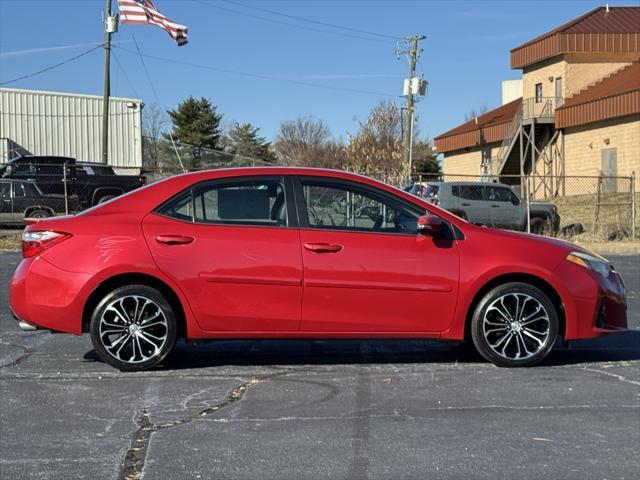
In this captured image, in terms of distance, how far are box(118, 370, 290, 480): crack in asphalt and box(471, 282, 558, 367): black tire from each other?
161 centimetres

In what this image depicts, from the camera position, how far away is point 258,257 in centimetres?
612

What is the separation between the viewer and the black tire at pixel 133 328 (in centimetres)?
612

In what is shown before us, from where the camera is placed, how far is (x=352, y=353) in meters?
7.07

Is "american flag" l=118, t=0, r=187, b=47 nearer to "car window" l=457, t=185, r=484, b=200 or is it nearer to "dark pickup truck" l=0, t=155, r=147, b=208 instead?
"dark pickup truck" l=0, t=155, r=147, b=208

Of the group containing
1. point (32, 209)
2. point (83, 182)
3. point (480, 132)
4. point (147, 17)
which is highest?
point (147, 17)

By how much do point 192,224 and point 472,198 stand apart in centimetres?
1704

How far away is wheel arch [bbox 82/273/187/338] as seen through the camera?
6141 mm

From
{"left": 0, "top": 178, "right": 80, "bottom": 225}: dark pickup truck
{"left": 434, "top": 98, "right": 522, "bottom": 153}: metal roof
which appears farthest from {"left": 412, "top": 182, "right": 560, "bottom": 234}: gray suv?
{"left": 434, "top": 98, "right": 522, "bottom": 153}: metal roof

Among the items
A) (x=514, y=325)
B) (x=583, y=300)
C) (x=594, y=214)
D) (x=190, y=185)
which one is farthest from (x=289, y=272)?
(x=594, y=214)

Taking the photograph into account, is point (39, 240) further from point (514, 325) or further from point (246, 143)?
point (246, 143)

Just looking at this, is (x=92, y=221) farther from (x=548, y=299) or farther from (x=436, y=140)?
(x=436, y=140)

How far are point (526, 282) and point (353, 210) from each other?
1482 millimetres

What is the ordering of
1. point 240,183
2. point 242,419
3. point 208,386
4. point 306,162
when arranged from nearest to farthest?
point 242,419, point 208,386, point 240,183, point 306,162

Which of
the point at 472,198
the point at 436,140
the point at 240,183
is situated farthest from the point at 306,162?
the point at 240,183
